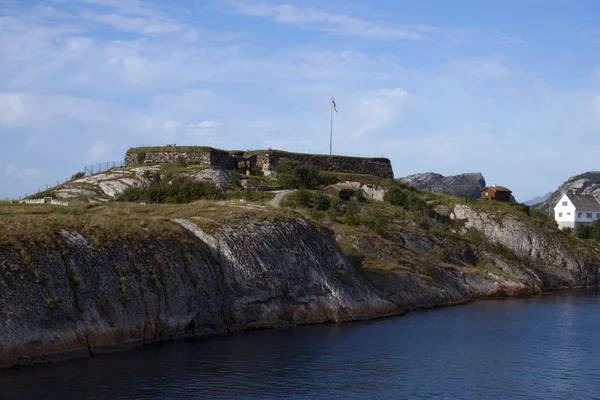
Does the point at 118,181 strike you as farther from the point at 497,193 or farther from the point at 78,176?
the point at 497,193

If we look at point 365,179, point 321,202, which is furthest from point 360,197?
point 321,202

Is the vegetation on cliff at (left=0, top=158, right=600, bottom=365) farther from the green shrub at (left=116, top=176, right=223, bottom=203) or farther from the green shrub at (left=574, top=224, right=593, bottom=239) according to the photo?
the green shrub at (left=574, top=224, right=593, bottom=239)

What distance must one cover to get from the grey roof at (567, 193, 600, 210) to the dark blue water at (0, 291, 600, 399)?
100 m

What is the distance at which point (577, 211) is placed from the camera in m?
154

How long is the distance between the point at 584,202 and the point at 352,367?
12606cm

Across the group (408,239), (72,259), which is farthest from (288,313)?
(408,239)

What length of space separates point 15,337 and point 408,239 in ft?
187

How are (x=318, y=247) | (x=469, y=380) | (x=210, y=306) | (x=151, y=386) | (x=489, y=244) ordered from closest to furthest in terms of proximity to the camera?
(x=151, y=386), (x=469, y=380), (x=210, y=306), (x=318, y=247), (x=489, y=244)

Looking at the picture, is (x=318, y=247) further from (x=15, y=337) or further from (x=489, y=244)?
(x=489, y=244)

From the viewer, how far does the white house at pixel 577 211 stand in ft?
505

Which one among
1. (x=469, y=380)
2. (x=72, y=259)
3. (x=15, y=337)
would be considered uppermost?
(x=72, y=259)

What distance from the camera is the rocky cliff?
43.4 metres

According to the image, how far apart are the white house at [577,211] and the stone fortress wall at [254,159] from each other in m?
42.4

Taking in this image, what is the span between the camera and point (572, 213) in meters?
154
